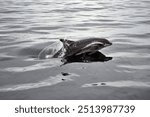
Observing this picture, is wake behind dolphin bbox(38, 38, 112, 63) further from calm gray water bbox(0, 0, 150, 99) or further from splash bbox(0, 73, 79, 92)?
splash bbox(0, 73, 79, 92)

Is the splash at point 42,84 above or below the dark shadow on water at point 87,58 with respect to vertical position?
below

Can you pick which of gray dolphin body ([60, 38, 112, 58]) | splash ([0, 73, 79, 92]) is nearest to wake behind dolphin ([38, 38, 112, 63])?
gray dolphin body ([60, 38, 112, 58])

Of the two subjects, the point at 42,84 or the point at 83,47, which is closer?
the point at 42,84

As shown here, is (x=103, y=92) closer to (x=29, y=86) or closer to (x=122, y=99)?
(x=122, y=99)

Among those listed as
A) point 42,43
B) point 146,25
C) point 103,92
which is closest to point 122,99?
point 103,92

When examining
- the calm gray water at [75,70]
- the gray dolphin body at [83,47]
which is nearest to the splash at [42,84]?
the calm gray water at [75,70]

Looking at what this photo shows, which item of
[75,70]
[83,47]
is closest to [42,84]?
[75,70]

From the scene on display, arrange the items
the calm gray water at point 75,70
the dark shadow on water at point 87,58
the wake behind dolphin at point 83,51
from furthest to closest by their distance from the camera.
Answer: the wake behind dolphin at point 83,51 → the dark shadow on water at point 87,58 → the calm gray water at point 75,70

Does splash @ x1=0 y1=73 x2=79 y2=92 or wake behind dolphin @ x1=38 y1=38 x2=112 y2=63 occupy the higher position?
wake behind dolphin @ x1=38 y1=38 x2=112 y2=63

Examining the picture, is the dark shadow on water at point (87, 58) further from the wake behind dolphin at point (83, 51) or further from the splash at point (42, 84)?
the splash at point (42, 84)

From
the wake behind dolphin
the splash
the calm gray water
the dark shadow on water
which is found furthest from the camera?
the wake behind dolphin

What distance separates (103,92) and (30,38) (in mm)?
6614

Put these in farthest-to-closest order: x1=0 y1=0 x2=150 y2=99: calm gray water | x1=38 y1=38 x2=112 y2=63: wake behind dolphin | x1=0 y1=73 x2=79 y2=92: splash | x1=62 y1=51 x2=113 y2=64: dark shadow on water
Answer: x1=38 y1=38 x2=112 y2=63: wake behind dolphin
x1=62 y1=51 x2=113 y2=64: dark shadow on water
x1=0 y1=73 x2=79 y2=92: splash
x1=0 y1=0 x2=150 y2=99: calm gray water

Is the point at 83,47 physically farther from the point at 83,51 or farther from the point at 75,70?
the point at 75,70
